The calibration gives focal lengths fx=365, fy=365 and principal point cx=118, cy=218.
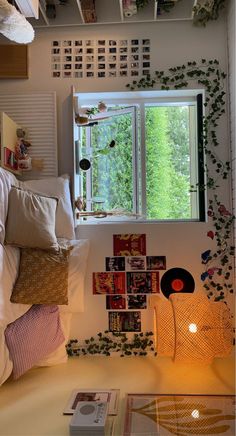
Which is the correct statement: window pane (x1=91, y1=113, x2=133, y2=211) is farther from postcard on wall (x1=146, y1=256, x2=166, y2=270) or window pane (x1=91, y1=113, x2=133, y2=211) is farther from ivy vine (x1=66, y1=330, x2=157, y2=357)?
ivy vine (x1=66, y1=330, x2=157, y2=357)

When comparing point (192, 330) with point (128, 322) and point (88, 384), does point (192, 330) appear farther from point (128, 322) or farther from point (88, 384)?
point (88, 384)

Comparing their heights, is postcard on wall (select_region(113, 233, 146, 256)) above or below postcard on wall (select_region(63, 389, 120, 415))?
above

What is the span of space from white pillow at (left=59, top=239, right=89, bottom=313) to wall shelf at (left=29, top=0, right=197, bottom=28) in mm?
1682

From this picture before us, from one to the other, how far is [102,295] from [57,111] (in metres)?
1.44

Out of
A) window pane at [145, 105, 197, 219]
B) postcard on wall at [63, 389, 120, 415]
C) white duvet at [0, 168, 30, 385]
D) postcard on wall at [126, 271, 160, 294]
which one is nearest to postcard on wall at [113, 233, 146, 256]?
postcard on wall at [126, 271, 160, 294]

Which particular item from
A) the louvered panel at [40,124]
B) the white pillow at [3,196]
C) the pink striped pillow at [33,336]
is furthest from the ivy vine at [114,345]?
the louvered panel at [40,124]

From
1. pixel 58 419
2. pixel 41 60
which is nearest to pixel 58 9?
pixel 41 60

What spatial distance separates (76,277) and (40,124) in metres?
1.19

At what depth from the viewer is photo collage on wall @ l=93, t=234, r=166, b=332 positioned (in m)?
2.70

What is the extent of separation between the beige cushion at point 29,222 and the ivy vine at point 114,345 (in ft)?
2.68

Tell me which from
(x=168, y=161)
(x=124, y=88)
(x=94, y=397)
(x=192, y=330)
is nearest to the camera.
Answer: (x=94, y=397)

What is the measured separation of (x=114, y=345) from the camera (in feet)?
8.81

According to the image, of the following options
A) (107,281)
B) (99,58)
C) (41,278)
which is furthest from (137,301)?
(99,58)

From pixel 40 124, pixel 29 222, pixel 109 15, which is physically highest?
pixel 109 15
